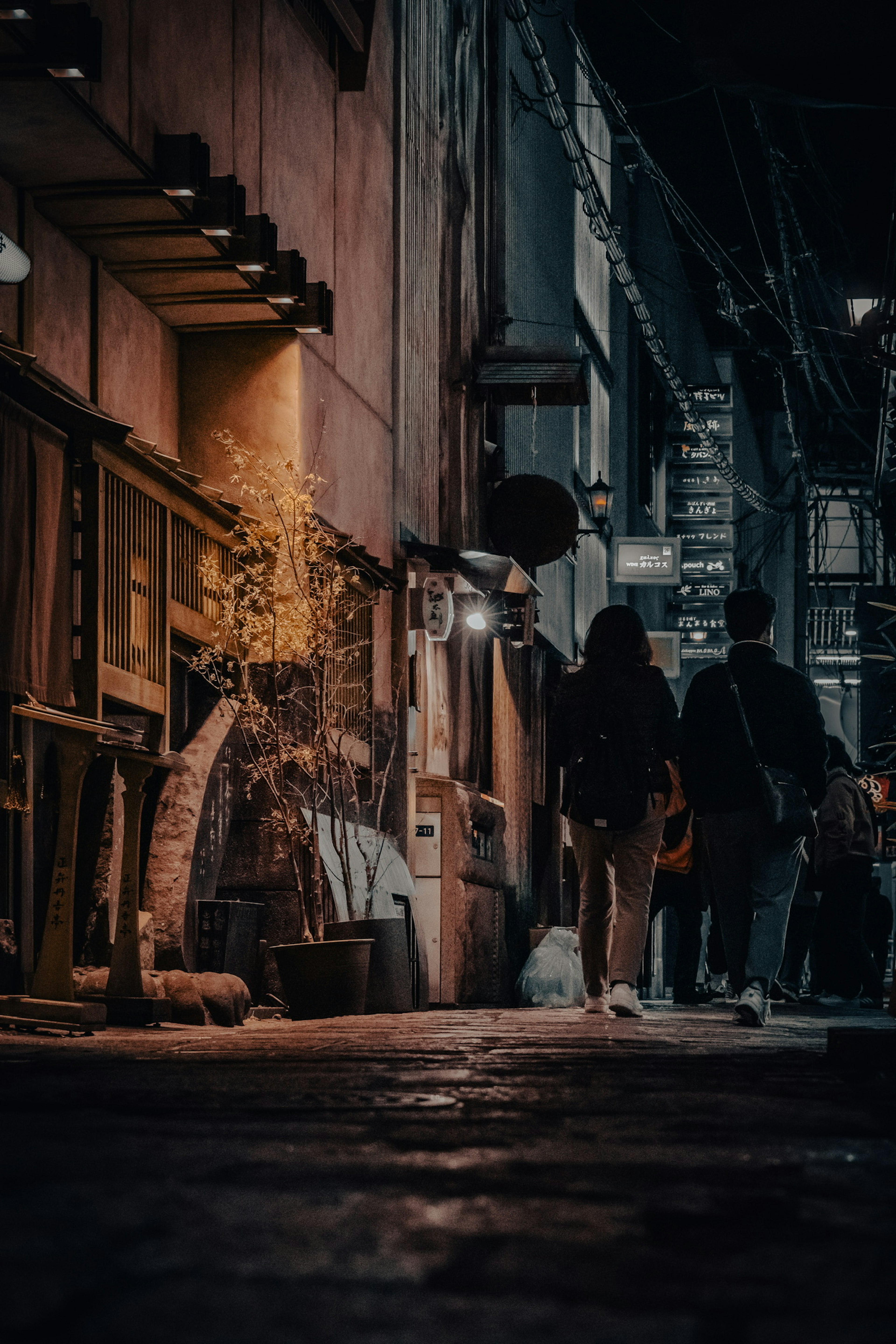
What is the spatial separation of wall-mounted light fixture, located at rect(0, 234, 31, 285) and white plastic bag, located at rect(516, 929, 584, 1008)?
25.7ft

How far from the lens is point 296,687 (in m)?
11.3

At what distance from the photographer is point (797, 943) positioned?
13297mm

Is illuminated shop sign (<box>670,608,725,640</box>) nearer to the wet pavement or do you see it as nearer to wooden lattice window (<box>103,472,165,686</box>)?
wooden lattice window (<box>103,472,165,686</box>)

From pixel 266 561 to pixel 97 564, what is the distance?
2.62 metres

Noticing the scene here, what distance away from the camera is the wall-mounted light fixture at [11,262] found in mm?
8078

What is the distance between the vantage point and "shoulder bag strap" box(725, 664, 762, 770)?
8523 millimetres

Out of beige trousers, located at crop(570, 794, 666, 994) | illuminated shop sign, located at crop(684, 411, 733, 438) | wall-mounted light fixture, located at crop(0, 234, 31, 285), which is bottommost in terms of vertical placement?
beige trousers, located at crop(570, 794, 666, 994)

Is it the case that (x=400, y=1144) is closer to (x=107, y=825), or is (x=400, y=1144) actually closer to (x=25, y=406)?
(x=25, y=406)

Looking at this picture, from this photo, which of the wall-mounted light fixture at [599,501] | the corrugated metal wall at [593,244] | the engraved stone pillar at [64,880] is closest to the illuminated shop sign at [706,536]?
the corrugated metal wall at [593,244]

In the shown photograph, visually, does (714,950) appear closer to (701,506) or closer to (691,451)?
(701,506)

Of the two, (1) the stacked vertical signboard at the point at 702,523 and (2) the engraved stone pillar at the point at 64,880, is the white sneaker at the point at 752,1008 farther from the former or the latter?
(1) the stacked vertical signboard at the point at 702,523

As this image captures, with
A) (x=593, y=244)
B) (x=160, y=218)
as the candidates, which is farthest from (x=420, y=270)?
(x=593, y=244)

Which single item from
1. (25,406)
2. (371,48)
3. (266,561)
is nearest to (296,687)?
(266,561)

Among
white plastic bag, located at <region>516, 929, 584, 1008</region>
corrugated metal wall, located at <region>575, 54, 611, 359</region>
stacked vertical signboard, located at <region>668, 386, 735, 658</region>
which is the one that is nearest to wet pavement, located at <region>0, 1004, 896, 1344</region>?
white plastic bag, located at <region>516, 929, 584, 1008</region>
